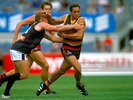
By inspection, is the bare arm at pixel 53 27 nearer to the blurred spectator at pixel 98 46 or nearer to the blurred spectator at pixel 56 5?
the blurred spectator at pixel 98 46

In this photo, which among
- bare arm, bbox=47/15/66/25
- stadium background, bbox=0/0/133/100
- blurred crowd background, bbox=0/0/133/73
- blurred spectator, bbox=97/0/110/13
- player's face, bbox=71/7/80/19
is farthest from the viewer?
blurred spectator, bbox=97/0/110/13

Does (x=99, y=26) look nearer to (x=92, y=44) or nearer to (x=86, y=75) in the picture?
(x=92, y=44)

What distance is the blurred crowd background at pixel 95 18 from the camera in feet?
101

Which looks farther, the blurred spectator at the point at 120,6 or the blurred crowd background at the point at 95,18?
the blurred spectator at the point at 120,6

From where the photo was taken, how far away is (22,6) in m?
32.0

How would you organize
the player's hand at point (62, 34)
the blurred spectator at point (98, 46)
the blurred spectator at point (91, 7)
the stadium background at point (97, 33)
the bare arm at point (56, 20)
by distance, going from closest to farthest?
the player's hand at point (62, 34) < the bare arm at point (56, 20) < the stadium background at point (97, 33) < the blurred spectator at point (98, 46) < the blurred spectator at point (91, 7)

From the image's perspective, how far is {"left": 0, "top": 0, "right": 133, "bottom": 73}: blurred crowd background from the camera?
30672mm

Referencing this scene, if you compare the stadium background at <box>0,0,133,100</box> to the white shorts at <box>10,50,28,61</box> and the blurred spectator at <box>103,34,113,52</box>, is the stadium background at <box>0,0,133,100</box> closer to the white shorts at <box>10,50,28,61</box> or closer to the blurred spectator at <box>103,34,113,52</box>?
the blurred spectator at <box>103,34,113,52</box>

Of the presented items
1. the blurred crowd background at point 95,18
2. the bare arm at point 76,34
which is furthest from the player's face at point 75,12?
the blurred crowd background at point 95,18

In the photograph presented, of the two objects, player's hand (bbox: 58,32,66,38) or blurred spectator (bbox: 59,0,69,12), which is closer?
player's hand (bbox: 58,32,66,38)

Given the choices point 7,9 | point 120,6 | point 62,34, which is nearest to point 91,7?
point 120,6

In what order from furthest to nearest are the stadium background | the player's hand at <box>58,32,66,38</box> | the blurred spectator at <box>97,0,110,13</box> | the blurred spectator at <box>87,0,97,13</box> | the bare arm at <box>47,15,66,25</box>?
the blurred spectator at <box>97,0,110,13</box>
the blurred spectator at <box>87,0,97,13</box>
the stadium background
the bare arm at <box>47,15,66,25</box>
the player's hand at <box>58,32,66,38</box>

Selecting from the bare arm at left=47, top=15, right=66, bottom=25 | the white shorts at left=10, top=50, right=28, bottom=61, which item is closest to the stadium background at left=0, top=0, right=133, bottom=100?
the bare arm at left=47, top=15, right=66, bottom=25

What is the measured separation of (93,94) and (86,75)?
1027 centimetres
